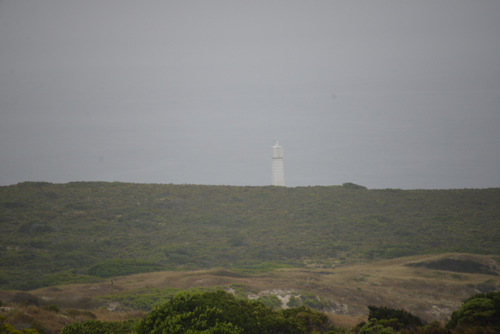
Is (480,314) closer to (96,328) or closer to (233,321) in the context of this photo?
(233,321)

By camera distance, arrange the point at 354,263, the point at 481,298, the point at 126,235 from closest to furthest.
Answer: the point at 481,298 → the point at 354,263 → the point at 126,235

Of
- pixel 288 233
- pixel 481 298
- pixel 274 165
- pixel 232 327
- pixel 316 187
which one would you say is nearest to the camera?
pixel 232 327

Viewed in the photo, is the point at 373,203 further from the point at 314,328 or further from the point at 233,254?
the point at 314,328

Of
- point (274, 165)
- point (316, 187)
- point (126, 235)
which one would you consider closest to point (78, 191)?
point (126, 235)

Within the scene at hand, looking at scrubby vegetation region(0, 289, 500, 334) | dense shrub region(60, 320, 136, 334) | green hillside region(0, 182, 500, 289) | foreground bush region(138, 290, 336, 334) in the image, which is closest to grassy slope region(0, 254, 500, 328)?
dense shrub region(60, 320, 136, 334)

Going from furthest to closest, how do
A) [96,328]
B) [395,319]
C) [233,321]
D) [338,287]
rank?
[338,287] < [395,319] < [96,328] < [233,321]

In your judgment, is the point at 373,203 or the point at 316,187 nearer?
the point at 373,203

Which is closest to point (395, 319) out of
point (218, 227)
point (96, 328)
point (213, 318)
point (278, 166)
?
point (213, 318)
